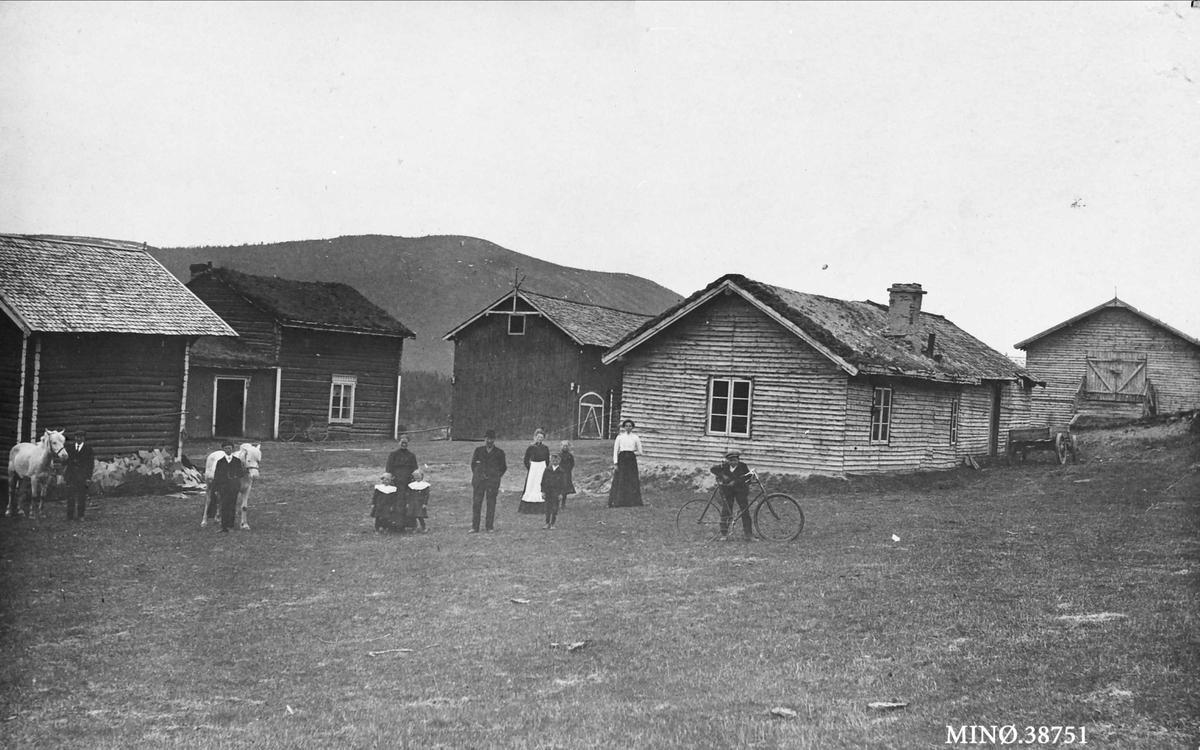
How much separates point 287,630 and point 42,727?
9.91 feet

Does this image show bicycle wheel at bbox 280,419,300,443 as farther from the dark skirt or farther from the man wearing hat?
the man wearing hat

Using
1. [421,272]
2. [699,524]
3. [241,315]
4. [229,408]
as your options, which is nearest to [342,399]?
[229,408]

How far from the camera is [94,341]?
14.7 m

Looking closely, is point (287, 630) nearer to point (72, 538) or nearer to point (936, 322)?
point (72, 538)

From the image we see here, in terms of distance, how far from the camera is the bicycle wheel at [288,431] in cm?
2913

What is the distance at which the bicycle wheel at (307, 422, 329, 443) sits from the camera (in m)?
29.2

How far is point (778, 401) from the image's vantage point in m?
23.7

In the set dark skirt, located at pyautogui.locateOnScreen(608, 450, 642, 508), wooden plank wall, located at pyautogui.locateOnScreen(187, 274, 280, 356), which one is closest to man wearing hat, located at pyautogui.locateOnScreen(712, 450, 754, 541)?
dark skirt, located at pyautogui.locateOnScreen(608, 450, 642, 508)

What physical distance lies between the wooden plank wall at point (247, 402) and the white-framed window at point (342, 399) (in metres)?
1.96

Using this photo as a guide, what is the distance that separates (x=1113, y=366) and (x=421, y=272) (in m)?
46.9

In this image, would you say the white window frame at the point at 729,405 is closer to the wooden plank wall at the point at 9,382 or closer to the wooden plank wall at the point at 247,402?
the wooden plank wall at the point at 247,402

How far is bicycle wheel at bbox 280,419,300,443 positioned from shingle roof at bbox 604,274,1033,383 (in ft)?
35.4

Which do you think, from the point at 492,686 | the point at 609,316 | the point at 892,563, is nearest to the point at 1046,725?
the point at 492,686

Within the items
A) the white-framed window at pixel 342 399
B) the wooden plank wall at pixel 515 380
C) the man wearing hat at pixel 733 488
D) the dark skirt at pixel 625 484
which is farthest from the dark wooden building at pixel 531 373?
the man wearing hat at pixel 733 488
